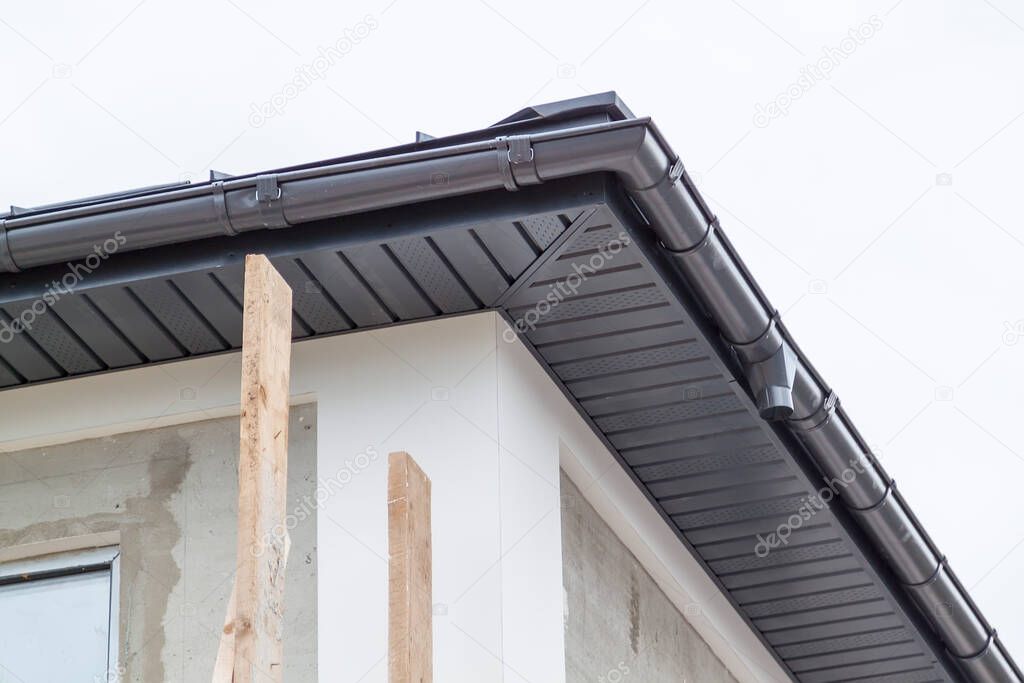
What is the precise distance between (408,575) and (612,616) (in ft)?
9.75

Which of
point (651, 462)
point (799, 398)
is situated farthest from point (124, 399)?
point (799, 398)

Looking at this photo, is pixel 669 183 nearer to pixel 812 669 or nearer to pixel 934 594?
pixel 934 594

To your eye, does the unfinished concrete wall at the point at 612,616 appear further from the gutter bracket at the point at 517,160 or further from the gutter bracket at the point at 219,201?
the gutter bracket at the point at 219,201

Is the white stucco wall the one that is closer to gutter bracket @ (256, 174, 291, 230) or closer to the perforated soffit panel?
the perforated soffit panel

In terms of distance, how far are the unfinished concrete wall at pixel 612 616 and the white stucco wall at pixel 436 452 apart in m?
0.38

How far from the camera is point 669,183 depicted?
7.18 meters

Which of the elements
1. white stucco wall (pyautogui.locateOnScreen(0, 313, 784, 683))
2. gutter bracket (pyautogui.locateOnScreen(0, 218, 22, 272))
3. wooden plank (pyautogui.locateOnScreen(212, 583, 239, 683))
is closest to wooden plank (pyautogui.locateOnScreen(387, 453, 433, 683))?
white stucco wall (pyautogui.locateOnScreen(0, 313, 784, 683))

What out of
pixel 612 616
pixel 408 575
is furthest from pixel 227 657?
pixel 612 616

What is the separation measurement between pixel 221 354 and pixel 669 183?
2.85 meters

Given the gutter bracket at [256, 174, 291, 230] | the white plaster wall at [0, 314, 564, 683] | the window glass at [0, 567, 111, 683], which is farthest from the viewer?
the window glass at [0, 567, 111, 683]

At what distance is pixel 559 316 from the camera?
8.17 metres

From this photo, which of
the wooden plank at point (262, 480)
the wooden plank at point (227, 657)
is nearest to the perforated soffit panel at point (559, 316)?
the wooden plank at point (262, 480)

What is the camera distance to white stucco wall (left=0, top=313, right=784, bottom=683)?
25.6ft

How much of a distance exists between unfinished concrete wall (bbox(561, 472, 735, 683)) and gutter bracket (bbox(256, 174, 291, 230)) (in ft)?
8.50
